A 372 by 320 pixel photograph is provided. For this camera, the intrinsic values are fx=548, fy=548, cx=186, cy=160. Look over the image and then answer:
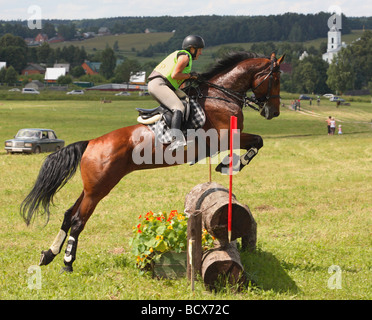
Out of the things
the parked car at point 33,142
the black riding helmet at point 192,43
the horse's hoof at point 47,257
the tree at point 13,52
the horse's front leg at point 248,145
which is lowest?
the parked car at point 33,142

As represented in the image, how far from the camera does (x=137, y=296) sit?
707 cm

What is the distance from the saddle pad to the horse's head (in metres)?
1.11

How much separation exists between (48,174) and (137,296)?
8.70 ft

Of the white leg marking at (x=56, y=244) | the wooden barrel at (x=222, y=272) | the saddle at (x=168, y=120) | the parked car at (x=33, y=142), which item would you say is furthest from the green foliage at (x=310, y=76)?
the wooden barrel at (x=222, y=272)

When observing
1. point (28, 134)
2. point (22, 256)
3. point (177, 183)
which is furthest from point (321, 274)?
point (28, 134)

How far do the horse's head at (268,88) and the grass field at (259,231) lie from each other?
8.03 ft

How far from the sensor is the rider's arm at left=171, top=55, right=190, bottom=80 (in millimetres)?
8023

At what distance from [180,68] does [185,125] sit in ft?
2.77

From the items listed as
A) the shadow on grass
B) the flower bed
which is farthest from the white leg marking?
the shadow on grass

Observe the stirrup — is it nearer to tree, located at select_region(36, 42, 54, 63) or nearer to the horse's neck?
the horse's neck

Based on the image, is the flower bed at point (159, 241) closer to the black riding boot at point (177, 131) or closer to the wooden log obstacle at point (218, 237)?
the wooden log obstacle at point (218, 237)

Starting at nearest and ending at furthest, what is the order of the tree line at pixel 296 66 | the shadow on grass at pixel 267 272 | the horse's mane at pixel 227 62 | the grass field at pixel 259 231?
the grass field at pixel 259 231
the shadow on grass at pixel 267 272
the horse's mane at pixel 227 62
the tree line at pixel 296 66

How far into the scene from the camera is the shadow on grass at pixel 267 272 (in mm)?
7676

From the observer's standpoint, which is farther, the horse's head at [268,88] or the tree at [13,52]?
the tree at [13,52]
